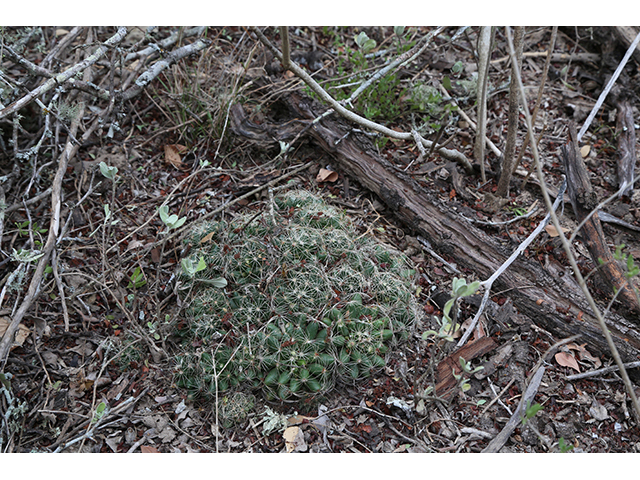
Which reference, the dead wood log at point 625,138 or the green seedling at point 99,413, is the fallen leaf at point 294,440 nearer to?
the green seedling at point 99,413

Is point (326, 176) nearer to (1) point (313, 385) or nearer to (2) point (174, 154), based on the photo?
(2) point (174, 154)

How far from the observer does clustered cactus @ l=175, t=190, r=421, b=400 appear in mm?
2471

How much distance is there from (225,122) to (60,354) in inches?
74.2

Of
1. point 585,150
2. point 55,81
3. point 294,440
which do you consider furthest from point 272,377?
point 585,150

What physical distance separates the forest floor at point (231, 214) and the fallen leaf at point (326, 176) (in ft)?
0.14

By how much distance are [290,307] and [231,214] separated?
1.02 metres

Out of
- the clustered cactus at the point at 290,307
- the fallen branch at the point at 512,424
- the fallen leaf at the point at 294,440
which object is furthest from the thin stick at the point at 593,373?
the fallen leaf at the point at 294,440

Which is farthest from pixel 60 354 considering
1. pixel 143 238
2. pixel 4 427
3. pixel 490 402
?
pixel 490 402

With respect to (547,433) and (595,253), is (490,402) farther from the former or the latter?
(595,253)

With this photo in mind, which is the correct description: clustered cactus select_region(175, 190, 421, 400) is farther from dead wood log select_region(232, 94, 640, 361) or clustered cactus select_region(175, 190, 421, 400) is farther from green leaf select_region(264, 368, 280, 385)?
dead wood log select_region(232, 94, 640, 361)

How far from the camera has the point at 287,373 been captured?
7.97 ft

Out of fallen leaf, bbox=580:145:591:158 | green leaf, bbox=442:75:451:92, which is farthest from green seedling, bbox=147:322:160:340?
fallen leaf, bbox=580:145:591:158

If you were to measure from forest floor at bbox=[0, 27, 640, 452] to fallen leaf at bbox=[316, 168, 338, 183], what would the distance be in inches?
1.7

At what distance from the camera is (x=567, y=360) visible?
8.98 feet
